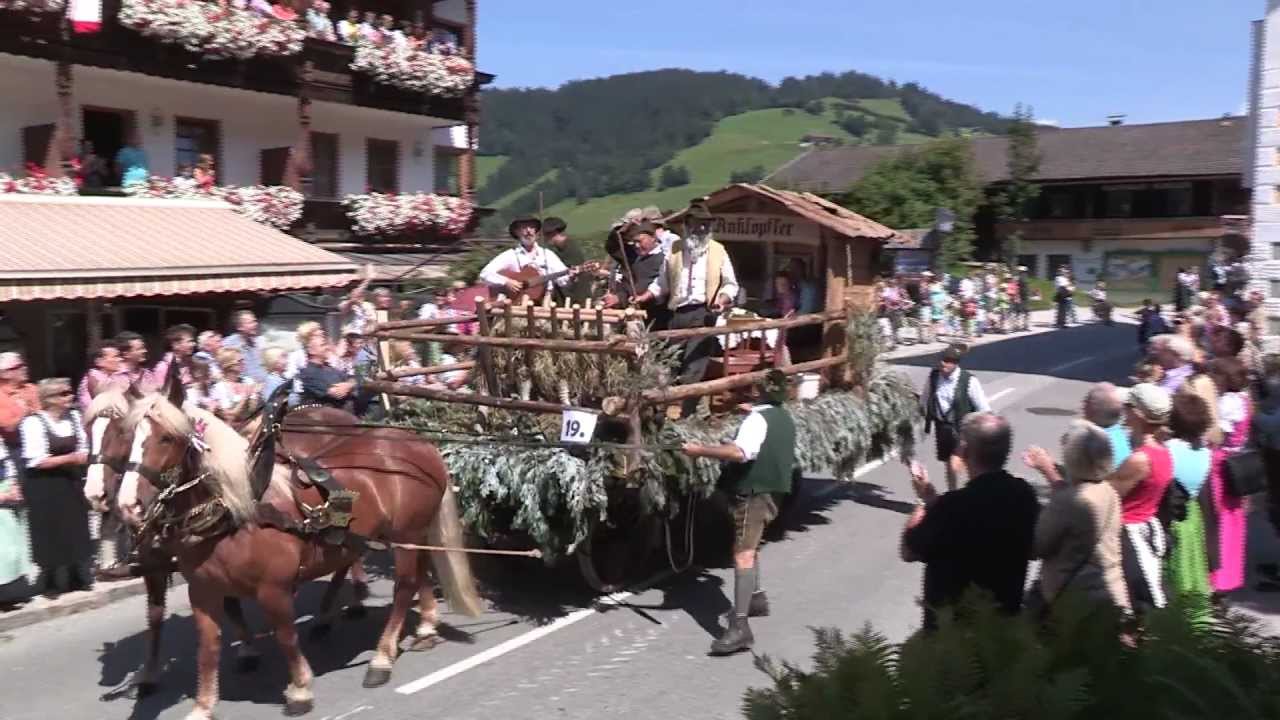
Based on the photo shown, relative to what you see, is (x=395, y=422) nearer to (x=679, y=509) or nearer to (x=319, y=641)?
(x=319, y=641)

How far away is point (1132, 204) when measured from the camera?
48906 mm

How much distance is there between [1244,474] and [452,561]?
558 centimetres

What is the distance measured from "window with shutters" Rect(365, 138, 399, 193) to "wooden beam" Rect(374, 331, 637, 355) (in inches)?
618

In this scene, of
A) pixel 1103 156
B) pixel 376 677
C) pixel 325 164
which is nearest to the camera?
pixel 376 677

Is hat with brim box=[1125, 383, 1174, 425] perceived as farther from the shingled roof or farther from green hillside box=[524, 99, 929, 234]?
green hillside box=[524, 99, 929, 234]

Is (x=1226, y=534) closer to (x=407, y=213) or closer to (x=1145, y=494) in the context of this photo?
(x=1145, y=494)

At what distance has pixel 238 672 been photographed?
21.5 feet

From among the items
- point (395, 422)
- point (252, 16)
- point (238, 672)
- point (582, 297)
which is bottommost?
point (238, 672)

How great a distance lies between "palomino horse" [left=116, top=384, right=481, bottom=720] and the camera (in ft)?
17.5

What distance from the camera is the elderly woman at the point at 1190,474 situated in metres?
6.32

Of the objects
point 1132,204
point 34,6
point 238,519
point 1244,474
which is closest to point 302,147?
point 34,6

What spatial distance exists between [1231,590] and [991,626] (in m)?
5.76

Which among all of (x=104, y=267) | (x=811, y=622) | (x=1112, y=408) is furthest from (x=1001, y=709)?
(x=104, y=267)

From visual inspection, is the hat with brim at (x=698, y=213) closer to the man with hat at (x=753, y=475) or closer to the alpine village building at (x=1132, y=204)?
the man with hat at (x=753, y=475)
